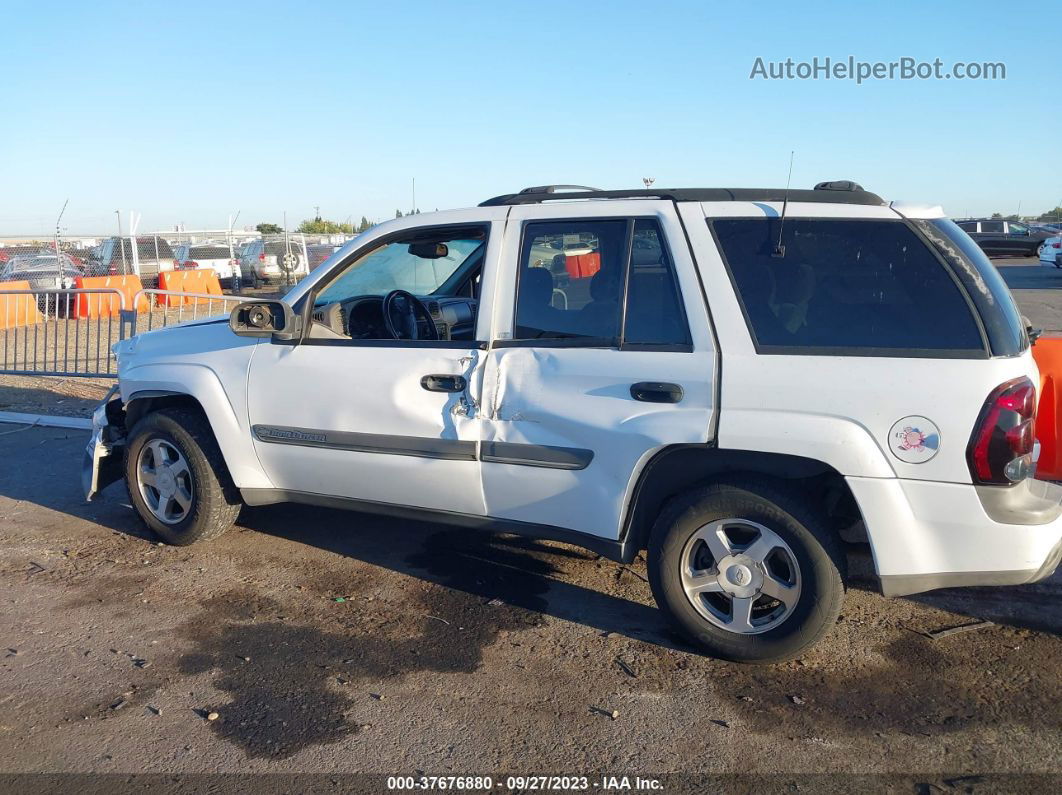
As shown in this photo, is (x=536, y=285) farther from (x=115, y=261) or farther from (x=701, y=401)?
(x=115, y=261)

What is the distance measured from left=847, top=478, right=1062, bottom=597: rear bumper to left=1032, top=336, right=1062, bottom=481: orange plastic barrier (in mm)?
A: 1536

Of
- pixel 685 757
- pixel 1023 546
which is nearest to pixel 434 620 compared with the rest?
pixel 685 757

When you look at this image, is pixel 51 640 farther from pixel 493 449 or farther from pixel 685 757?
pixel 685 757

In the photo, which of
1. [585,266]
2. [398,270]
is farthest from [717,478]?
[398,270]

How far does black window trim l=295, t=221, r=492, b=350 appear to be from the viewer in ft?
14.4

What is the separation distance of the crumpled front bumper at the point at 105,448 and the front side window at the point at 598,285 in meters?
2.75

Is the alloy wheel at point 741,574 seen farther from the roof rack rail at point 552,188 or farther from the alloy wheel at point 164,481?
the alloy wheel at point 164,481

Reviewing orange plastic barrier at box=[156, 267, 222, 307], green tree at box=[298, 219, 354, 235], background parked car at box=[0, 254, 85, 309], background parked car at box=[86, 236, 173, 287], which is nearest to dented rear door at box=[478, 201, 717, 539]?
orange plastic barrier at box=[156, 267, 222, 307]

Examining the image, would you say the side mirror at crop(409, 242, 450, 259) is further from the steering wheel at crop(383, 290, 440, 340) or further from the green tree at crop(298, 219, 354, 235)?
the green tree at crop(298, 219, 354, 235)

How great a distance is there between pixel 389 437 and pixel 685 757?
2022 millimetres

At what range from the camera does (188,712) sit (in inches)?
140

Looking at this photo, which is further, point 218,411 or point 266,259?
point 266,259

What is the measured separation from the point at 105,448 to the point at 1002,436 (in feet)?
15.3

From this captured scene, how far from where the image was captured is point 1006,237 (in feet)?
124
